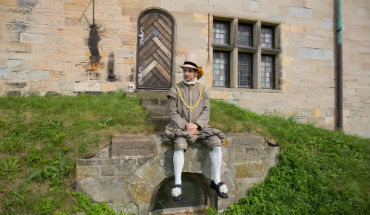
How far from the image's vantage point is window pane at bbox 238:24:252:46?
7.29 metres

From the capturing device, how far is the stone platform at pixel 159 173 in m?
3.08

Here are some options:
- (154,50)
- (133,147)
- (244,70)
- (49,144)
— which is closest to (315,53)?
(244,70)

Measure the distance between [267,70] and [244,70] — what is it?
0.79 m

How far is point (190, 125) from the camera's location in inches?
128

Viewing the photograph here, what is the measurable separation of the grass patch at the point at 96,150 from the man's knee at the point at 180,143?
2.81 ft

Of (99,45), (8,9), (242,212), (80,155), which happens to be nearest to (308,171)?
(242,212)

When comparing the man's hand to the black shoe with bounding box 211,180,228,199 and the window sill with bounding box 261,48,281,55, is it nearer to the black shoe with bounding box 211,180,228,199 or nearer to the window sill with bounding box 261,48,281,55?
the black shoe with bounding box 211,180,228,199

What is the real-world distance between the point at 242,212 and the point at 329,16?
24.2 feet

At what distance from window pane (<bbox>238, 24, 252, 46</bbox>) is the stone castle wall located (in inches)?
14.0

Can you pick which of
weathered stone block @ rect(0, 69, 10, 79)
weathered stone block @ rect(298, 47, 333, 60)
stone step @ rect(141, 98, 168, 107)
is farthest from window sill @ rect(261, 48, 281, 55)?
weathered stone block @ rect(0, 69, 10, 79)

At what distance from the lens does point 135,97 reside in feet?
18.3

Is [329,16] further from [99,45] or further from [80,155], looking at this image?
[80,155]

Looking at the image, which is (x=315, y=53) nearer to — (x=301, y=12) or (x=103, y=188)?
(x=301, y=12)

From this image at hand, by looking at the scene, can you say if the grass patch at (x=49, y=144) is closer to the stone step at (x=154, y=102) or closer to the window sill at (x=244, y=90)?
the stone step at (x=154, y=102)
